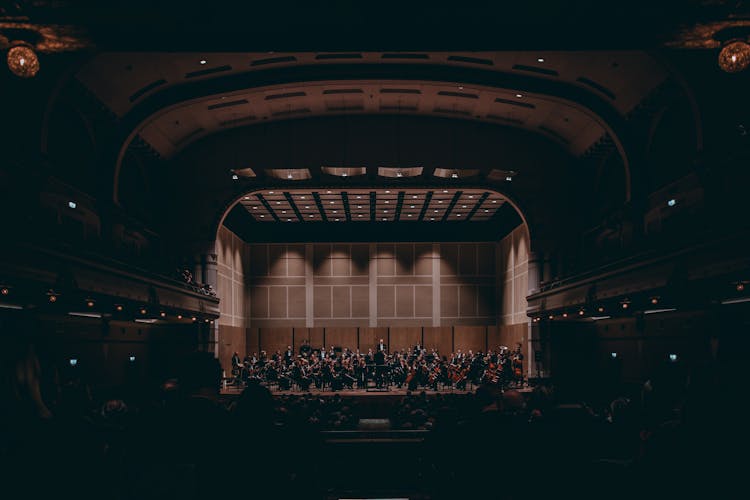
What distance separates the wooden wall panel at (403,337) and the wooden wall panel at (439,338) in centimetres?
38

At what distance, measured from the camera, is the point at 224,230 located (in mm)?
27922

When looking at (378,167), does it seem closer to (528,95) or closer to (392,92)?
(392,92)

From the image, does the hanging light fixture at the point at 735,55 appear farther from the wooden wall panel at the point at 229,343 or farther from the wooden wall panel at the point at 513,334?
the wooden wall panel at the point at 229,343

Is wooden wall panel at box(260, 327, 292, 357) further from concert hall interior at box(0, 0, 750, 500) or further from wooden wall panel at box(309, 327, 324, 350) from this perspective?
wooden wall panel at box(309, 327, 324, 350)

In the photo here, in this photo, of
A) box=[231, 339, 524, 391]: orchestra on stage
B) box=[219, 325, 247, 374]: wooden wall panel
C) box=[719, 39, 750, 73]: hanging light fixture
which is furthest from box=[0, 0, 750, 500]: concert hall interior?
box=[219, 325, 247, 374]: wooden wall panel

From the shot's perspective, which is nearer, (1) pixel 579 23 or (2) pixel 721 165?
(1) pixel 579 23

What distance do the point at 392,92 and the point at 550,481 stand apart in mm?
19431

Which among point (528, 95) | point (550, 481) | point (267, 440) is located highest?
point (528, 95)

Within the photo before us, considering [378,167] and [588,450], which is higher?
[378,167]

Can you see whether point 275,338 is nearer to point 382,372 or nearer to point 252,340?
point 252,340

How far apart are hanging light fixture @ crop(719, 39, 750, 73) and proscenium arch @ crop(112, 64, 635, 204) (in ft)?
47.2

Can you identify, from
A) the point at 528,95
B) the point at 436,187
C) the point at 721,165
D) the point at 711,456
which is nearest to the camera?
the point at 711,456

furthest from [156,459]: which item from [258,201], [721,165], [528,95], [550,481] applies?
[258,201]

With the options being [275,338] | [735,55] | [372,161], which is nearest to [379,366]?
[372,161]
